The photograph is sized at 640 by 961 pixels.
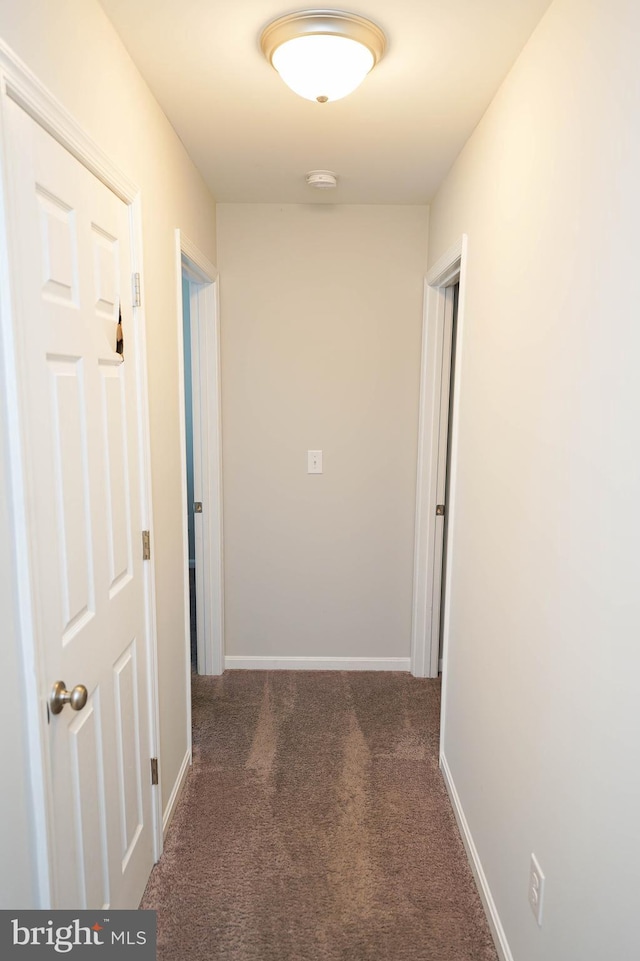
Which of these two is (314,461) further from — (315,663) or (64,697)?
(64,697)

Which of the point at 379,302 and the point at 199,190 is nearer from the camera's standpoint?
the point at 199,190

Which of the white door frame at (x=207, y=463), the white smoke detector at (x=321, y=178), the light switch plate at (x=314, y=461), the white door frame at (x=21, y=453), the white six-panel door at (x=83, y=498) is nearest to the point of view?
the white door frame at (x=21, y=453)

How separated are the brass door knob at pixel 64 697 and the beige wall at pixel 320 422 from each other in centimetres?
206

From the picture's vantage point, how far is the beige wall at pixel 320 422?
311cm

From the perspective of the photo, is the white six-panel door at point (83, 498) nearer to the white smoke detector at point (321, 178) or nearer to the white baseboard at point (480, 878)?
the white baseboard at point (480, 878)

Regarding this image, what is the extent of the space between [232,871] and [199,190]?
8.65 feet

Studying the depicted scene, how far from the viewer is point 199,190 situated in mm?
2635

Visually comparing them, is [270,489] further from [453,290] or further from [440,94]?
[440,94]

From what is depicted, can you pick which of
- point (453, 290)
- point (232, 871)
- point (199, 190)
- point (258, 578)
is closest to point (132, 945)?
point (232, 871)

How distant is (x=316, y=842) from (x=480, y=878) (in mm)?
563

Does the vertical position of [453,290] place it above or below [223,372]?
above

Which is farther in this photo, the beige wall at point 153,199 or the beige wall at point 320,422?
the beige wall at point 320,422
